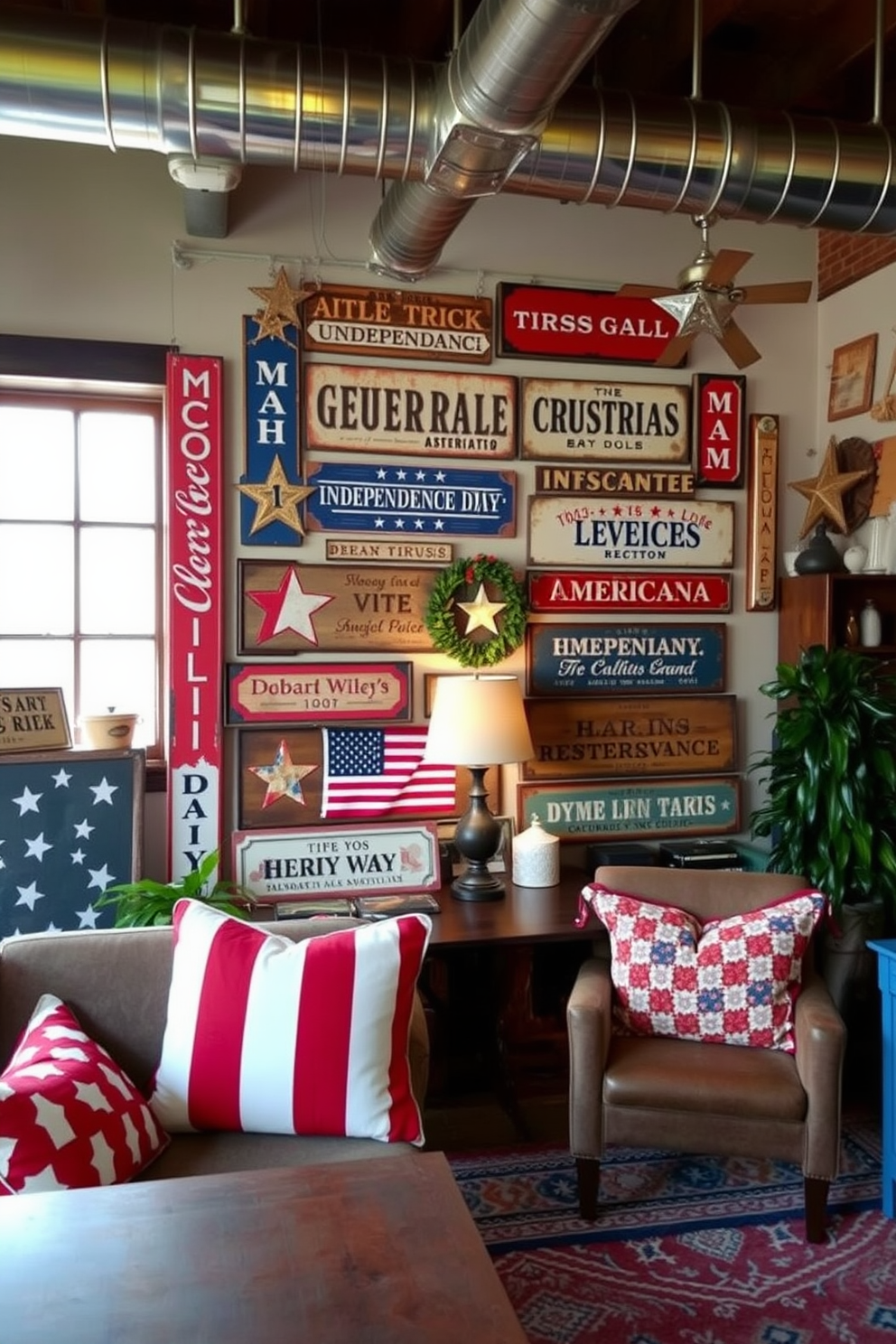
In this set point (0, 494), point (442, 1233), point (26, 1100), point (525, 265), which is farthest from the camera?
point (525, 265)

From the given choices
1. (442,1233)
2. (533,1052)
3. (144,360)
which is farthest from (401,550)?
(442,1233)

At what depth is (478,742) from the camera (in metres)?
3.26

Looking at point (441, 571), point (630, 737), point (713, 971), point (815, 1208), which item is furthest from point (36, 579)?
point (815, 1208)

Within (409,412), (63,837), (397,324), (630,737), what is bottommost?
(63,837)

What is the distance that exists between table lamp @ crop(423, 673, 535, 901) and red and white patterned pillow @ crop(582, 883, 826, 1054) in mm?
633

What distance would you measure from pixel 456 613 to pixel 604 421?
37.4 inches

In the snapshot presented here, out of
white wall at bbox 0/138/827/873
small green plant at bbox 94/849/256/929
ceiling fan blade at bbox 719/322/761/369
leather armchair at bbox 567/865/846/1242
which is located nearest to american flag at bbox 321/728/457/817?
white wall at bbox 0/138/827/873

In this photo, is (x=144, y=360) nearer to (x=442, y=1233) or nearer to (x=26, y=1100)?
(x=26, y=1100)

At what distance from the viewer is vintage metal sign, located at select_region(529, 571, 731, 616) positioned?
3756mm

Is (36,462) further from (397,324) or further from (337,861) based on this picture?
(337,861)

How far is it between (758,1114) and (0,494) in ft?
10.0

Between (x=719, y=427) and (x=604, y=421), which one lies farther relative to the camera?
(x=719, y=427)

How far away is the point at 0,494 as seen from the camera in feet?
11.2

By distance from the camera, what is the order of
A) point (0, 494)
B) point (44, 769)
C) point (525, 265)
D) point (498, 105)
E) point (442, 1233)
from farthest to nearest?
point (525, 265), point (0, 494), point (44, 769), point (498, 105), point (442, 1233)
